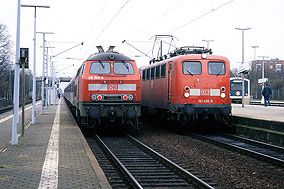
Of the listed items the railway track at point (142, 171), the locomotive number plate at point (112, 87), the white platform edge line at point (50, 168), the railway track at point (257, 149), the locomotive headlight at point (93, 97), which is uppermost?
the locomotive number plate at point (112, 87)

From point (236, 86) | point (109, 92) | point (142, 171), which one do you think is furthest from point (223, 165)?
point (236, 86)

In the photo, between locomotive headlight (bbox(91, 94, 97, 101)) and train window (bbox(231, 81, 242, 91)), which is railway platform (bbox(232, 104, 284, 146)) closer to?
locomotive headlight (bbox(91, 94, 97, 101))

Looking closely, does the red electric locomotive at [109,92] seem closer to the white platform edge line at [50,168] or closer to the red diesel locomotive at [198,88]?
the red diesel locomotive at [198,88]

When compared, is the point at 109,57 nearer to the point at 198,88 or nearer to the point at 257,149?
the point at 198,88

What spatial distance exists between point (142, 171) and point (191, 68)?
25.2ft

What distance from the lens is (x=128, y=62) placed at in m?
16.0

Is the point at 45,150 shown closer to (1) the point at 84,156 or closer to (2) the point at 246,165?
(1) the point at 84,156

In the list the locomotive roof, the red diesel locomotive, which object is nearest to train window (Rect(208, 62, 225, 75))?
the red diesel locomotive

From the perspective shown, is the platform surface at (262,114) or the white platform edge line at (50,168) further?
the platform surface at (262,114)

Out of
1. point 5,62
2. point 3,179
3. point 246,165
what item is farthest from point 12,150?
point 5,62

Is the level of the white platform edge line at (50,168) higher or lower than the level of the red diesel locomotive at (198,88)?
lower

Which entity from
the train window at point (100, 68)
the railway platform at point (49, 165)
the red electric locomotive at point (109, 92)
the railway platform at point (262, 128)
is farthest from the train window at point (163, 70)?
the railway platform at point (49, 165)

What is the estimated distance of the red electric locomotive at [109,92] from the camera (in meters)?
15.1

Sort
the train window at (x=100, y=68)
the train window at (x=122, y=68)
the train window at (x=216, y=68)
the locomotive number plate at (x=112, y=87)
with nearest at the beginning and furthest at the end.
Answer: the locomotive number plate at (x=112, y=87), the train window at (x=100, y=68), the train window at (x=122, y=68), the train window at (x=216, y=68)
